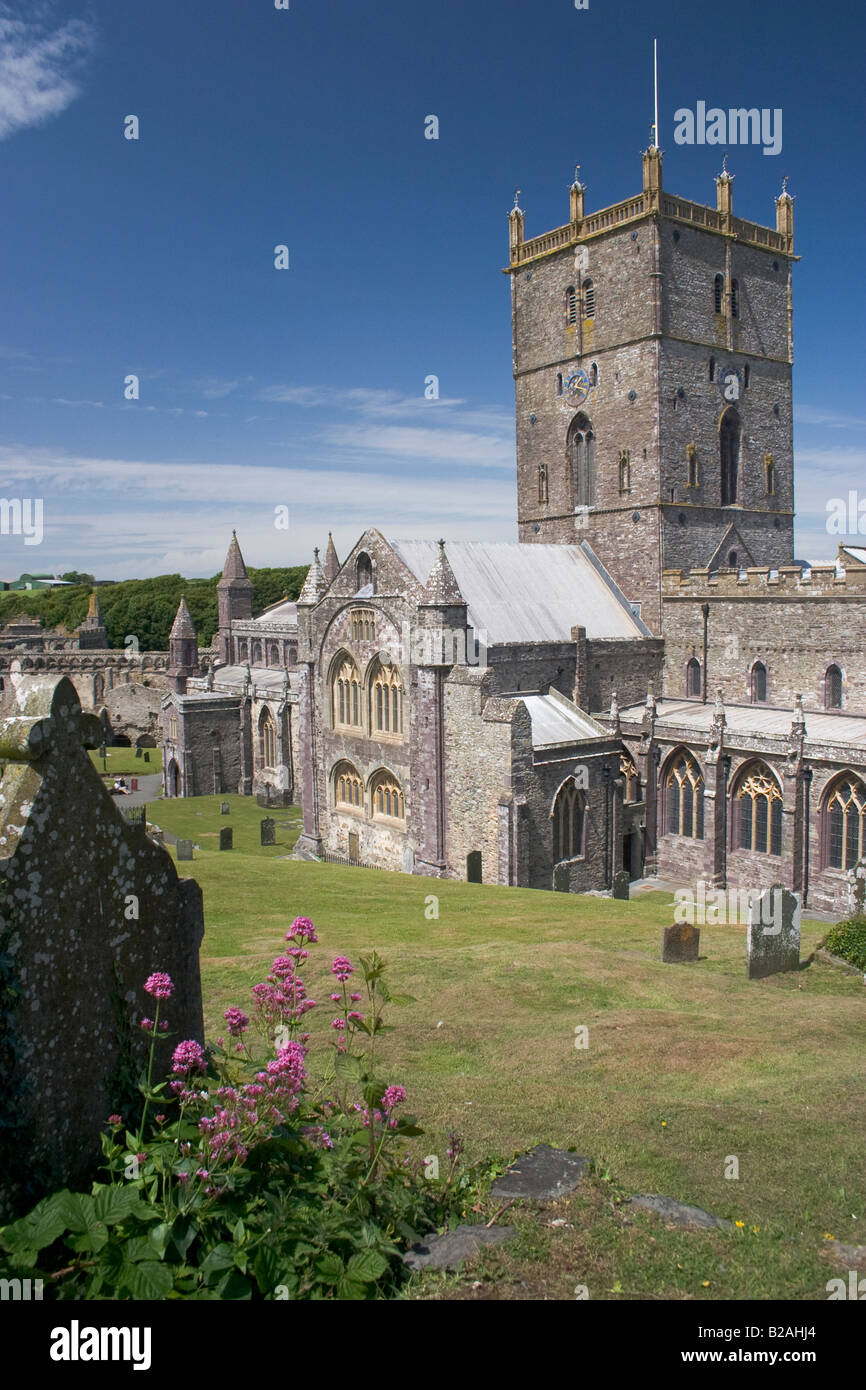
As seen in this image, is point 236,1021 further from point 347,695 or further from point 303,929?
point 347,695

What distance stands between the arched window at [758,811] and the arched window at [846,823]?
65.9 inches

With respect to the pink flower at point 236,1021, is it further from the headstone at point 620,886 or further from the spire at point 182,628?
the spire at point 182,628

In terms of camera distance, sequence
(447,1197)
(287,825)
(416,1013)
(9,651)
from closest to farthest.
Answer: (447,1197), (416,1013), (287,825), (9,651)

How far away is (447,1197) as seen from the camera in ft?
21.1

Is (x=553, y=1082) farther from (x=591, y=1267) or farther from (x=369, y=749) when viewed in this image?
(x=369, y=749)

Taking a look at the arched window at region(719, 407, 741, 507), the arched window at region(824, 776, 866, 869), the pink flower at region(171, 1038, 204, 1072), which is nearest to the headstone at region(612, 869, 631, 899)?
the arched window at region(824, 776, 866, 869)

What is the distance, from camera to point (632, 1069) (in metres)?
9.74

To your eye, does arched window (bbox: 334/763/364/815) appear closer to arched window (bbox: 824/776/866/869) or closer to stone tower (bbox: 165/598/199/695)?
arched window (bbox: 824/776/866/869)

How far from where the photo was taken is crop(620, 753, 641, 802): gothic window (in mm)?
31047

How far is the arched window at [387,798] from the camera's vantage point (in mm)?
29578

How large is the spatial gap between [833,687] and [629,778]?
23.9 ft

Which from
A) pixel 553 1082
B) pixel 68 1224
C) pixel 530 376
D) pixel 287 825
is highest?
pixel 530 376
